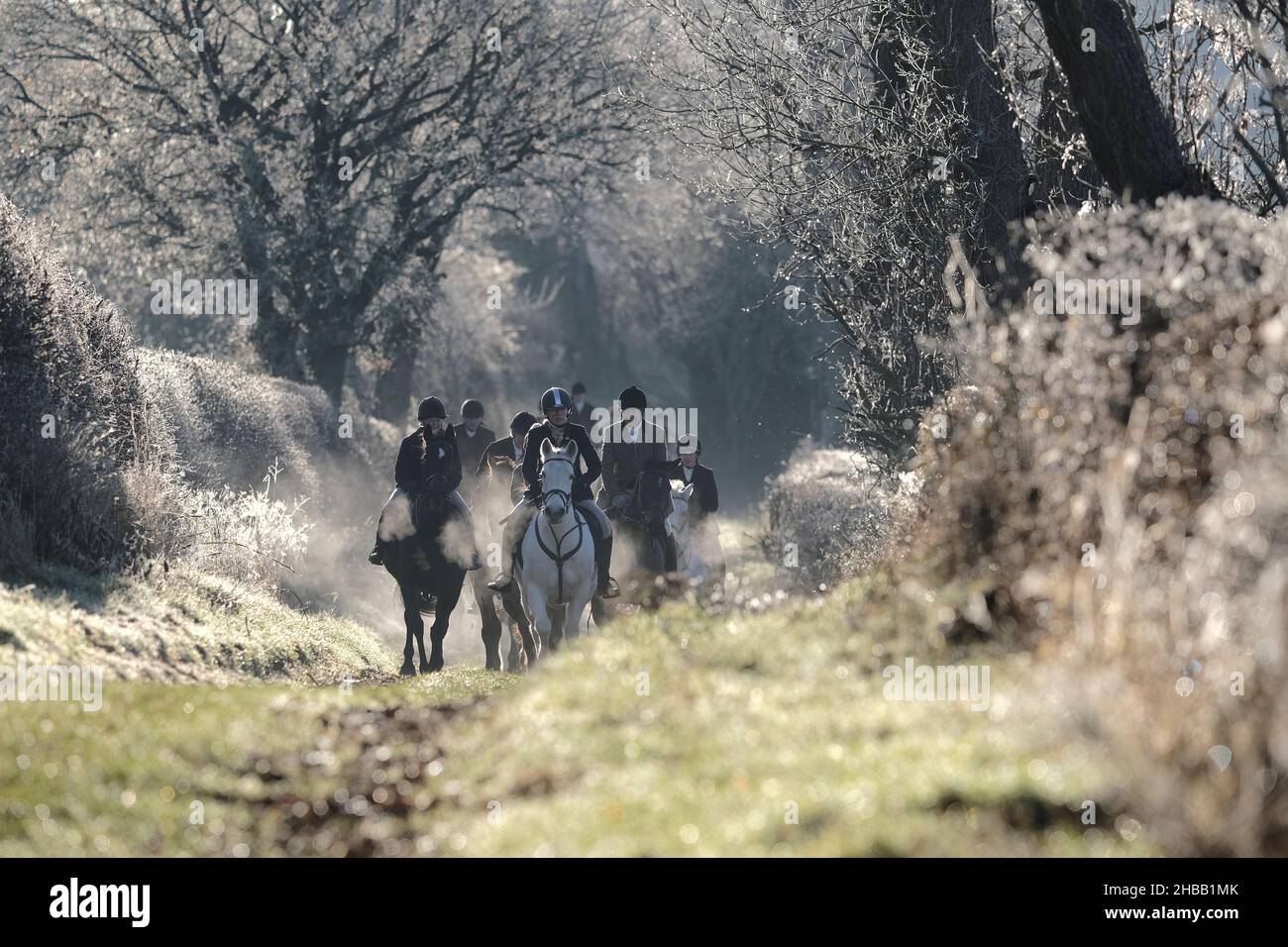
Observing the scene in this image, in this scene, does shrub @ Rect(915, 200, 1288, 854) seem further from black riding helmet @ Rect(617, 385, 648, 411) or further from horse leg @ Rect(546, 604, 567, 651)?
black riding helmet @ Rect(617, 385, 648, 411)

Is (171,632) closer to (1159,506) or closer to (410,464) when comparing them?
(410,464)

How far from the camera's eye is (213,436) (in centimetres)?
2611

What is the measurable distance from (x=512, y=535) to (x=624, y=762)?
9.16 metres

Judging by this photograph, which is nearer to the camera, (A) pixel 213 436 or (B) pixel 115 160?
(A) pixel 213 436

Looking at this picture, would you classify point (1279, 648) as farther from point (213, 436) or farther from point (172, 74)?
point (172, 74)

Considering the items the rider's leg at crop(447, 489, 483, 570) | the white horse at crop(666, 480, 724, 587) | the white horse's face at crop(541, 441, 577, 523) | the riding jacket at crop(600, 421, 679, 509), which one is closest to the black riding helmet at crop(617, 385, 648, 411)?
the riding jacket at crop(600, 421, 679, 509)

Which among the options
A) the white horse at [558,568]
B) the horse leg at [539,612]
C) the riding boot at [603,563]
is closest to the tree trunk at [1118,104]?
the white horse at [558,568]

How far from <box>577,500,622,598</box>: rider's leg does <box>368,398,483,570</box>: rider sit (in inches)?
69.1

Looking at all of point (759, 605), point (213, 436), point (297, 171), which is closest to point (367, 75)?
point (297, 171)

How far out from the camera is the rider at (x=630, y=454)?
18562 mm

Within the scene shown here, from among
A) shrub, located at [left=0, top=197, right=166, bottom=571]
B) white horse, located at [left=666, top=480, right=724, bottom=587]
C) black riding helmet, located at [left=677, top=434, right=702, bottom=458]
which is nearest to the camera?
shrub, located at [left=0, top=197, right=166, bottom=571]

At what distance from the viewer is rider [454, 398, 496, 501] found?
2077 cm

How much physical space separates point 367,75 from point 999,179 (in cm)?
2144
